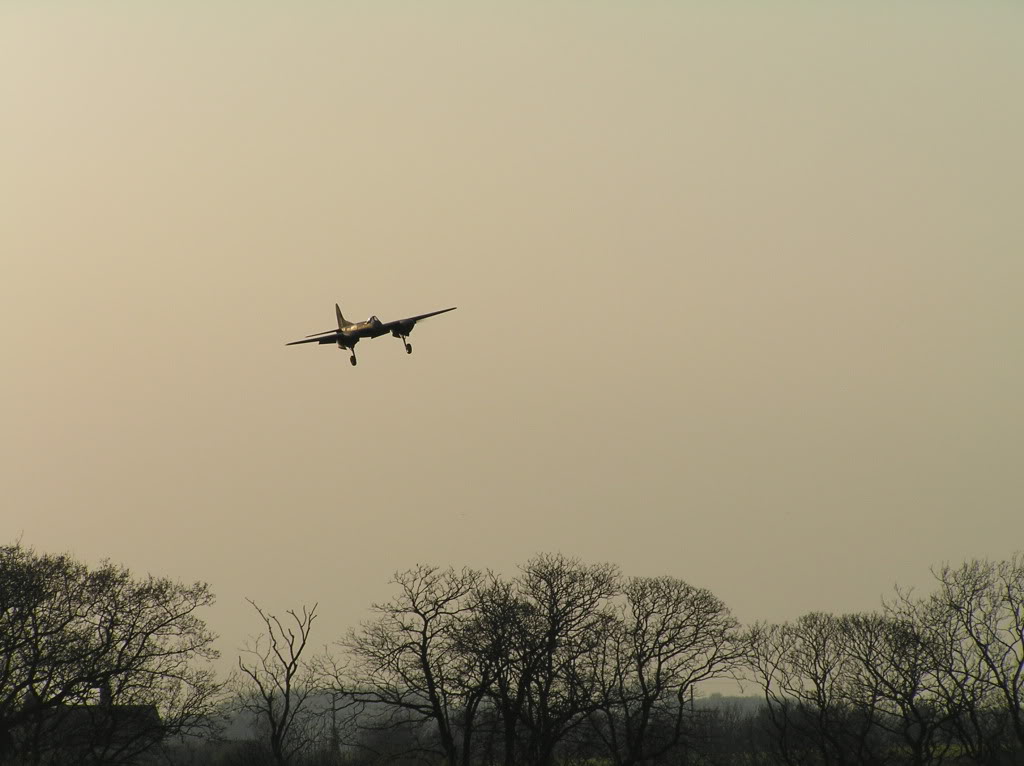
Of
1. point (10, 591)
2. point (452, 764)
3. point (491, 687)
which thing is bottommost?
point (452, 764)

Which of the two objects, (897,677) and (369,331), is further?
(897,677)

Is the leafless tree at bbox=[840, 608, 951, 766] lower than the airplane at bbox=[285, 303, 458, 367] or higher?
lower

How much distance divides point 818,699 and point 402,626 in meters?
26.5

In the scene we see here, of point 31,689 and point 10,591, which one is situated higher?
point 10,591

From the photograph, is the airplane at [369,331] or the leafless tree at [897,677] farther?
the leafless tree at [897,677]

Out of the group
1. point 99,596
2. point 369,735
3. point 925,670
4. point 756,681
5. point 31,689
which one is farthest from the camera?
point 369,735

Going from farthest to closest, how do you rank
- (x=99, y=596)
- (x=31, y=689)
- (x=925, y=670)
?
(x=925, y=670) < (x=99, y=596) < (x=31, y=689)

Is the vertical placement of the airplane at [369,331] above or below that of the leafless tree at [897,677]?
above

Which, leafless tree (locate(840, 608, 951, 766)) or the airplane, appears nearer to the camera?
the airplane

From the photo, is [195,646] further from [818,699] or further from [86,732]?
[818,699]

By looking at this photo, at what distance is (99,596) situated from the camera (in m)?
59.2

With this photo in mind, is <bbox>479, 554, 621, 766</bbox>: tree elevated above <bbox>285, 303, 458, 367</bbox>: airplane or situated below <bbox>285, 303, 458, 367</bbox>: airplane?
below

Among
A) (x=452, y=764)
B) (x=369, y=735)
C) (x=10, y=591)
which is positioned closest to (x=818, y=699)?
(x=452, y=764)

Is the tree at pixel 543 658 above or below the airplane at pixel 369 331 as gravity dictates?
below
